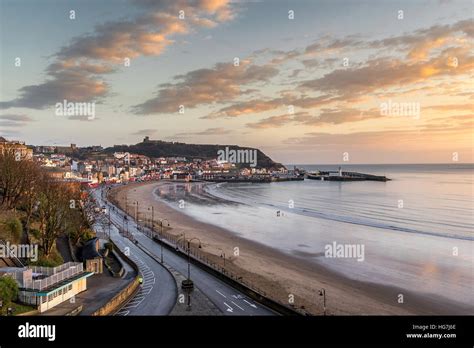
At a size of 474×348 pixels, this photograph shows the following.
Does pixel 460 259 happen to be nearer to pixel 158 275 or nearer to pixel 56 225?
pixel 158 275

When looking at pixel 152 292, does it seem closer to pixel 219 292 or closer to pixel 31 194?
pixel 219 292

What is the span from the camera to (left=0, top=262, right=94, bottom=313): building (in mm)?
19281

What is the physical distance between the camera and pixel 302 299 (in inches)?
1037

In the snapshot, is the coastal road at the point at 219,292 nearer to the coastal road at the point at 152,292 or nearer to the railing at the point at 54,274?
the coastal road at the point at 152,292

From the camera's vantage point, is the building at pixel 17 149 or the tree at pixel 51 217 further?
the building at pixel 17 149

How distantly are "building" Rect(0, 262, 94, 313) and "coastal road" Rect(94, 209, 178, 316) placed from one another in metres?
3.32
